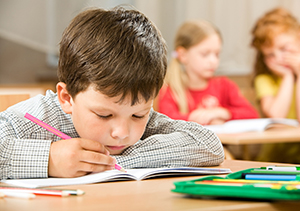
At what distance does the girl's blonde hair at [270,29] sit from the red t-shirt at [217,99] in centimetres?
33

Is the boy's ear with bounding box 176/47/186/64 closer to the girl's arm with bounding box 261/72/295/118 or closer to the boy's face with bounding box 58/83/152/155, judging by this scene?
the girl's arm with bounding box 261/72/295/118

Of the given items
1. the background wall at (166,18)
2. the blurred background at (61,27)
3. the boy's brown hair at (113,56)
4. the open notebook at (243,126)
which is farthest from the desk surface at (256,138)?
the background wall at (166,18)

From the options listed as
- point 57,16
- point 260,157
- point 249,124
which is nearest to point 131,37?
point 249,124

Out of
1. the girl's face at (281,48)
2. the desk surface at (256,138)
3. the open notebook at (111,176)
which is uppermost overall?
the girl's face at (281,48)

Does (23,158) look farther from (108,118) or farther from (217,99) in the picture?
(217,99)

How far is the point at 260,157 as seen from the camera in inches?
119

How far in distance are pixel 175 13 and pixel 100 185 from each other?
2.62 m

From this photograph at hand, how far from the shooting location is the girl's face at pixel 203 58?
2703 mm

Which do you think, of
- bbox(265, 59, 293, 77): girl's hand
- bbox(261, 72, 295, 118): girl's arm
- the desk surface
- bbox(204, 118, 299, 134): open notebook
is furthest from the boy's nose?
bbox(265, 59, 293, 77): girl's hand

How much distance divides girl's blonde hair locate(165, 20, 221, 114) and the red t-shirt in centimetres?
4

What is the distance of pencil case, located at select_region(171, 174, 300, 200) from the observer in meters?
0.50

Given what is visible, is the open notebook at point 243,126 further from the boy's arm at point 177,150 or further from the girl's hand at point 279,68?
the boy's arm at point 177,150

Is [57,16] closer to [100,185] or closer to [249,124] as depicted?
[249,124]

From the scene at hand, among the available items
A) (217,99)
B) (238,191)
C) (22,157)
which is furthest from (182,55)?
(238,191)
